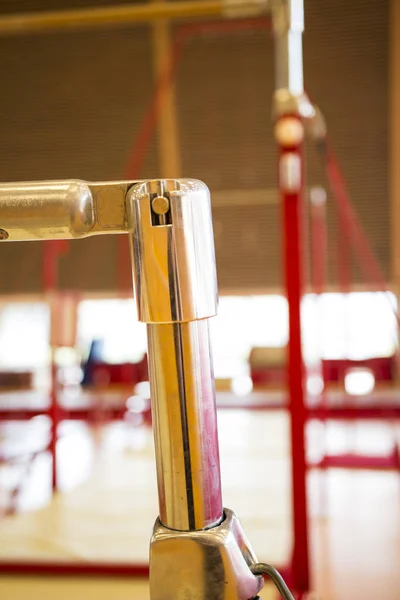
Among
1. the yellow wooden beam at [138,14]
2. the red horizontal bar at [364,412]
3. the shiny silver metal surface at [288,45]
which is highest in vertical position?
the yellow wooden beam at [138,14]

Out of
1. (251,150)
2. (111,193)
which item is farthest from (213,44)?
(111,193)

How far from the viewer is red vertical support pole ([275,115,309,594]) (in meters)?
1.23

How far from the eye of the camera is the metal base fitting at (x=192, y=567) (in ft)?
0.86

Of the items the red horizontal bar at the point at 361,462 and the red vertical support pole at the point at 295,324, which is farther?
the red horizontal bar at the point at 361,462

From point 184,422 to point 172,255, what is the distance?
0.07 meters

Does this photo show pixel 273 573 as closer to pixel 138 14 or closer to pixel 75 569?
pixel 138 14

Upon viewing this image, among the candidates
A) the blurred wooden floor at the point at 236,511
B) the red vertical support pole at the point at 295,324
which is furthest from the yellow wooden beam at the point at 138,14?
the blurred wooden floor at the point at 236,511

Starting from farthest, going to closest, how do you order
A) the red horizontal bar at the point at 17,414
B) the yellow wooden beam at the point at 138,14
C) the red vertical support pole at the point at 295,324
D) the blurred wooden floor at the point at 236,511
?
the red horizontal bar at the point at 17,414, the blurred wooden floor at the point at 236,511, the red vertical support pole at the point at 295,324, the yellow wooden beam at the point at 138,14

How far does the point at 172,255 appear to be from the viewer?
0.84ft

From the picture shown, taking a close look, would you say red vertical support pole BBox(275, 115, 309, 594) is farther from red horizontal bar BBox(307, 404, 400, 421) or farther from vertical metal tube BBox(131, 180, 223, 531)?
red horizontal bar BBox(307, 404, 400, 421)

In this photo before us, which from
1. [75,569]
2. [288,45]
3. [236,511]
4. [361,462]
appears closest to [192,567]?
[288,45]

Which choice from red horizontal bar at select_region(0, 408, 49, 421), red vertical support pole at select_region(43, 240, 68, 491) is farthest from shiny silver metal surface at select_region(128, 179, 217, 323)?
red horizontal bar at select_region(0, 408, 49, 421)

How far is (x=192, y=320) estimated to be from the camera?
26cm

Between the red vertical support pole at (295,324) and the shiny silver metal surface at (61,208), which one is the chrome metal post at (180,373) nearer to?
the shiny silver metal surface at (61,208)
